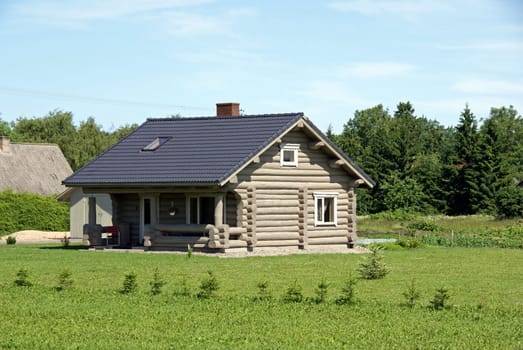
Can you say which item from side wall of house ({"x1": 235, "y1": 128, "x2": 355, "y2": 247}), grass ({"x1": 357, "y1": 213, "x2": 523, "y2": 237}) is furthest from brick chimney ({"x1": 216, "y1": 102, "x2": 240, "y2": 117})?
grass ({"x1": 357, "y1": 213, "x2": 523, "y2": 237})

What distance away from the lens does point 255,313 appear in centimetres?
1856

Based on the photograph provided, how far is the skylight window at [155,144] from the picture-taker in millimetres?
40484

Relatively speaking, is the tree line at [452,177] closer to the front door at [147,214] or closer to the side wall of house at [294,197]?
the side wall of house at [294,197]

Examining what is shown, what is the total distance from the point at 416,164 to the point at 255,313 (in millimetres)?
70646

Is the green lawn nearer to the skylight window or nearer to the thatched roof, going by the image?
the skylight window

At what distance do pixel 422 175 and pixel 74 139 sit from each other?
32.2 meters

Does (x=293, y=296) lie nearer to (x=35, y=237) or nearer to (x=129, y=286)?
(x=129, y=286)

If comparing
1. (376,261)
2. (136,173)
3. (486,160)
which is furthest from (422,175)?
(376,261)

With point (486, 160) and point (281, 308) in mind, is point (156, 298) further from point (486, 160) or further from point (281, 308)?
point (486, 160)

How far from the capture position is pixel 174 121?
4266cm

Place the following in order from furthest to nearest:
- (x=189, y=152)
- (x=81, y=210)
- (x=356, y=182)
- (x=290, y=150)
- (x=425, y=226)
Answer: (x=425, y=226), (x=81, y=210), (x=356, y=182), (x=290, y=150), (x=189, y=152)

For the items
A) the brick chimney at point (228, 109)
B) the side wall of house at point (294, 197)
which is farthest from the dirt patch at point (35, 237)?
the side wall of house at point (294, 197)

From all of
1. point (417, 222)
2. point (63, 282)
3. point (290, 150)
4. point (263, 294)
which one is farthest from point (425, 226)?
point (263, 294)

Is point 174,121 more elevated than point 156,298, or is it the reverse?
point 174,121
